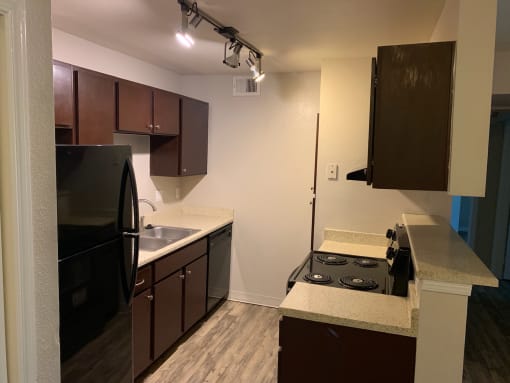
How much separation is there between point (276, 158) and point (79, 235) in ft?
8.34

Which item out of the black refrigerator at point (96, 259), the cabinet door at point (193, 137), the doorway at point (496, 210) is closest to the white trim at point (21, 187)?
the black refrigerator at point (96, 259)

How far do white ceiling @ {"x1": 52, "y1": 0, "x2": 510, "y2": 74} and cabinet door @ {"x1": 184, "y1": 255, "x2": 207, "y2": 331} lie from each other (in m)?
1.80

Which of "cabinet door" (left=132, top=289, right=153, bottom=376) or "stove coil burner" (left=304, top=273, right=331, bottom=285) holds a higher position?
"stove coil burner" (left=304, top=273, right=331, bottom=285)

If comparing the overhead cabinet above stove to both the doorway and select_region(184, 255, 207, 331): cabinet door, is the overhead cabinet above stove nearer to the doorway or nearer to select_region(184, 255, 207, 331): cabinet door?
select_region(184, 255, 207, 331): cabinet door

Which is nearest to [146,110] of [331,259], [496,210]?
[331,259]

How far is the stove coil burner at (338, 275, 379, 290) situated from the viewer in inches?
87.1

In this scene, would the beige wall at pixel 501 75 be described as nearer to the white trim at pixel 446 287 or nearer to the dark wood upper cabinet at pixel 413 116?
the dark wood upper cabinet at pixel 413 116

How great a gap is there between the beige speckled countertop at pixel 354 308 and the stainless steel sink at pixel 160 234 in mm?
1512

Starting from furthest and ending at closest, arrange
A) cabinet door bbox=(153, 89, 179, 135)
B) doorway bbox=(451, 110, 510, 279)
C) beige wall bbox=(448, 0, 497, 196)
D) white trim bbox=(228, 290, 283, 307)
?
doorway bbox=(451, 110, 510, 279), white trim bbox=(228, 290, 283, 307), cabinet door bbox=(153, 89, 179, 135), beige wall bbox=(448, 0, 497, 196)

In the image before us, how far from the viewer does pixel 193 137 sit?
12.6 feet

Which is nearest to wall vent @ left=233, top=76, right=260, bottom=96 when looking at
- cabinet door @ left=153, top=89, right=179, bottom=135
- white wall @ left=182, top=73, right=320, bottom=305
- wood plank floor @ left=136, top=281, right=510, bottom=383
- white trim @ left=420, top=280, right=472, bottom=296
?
white wall @ left=182, top=73, right=320, bottom=305

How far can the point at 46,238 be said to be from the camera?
39.3 inches

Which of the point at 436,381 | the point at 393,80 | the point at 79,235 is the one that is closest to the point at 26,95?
the point at 79,235

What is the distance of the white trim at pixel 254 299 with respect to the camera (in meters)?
4.16
